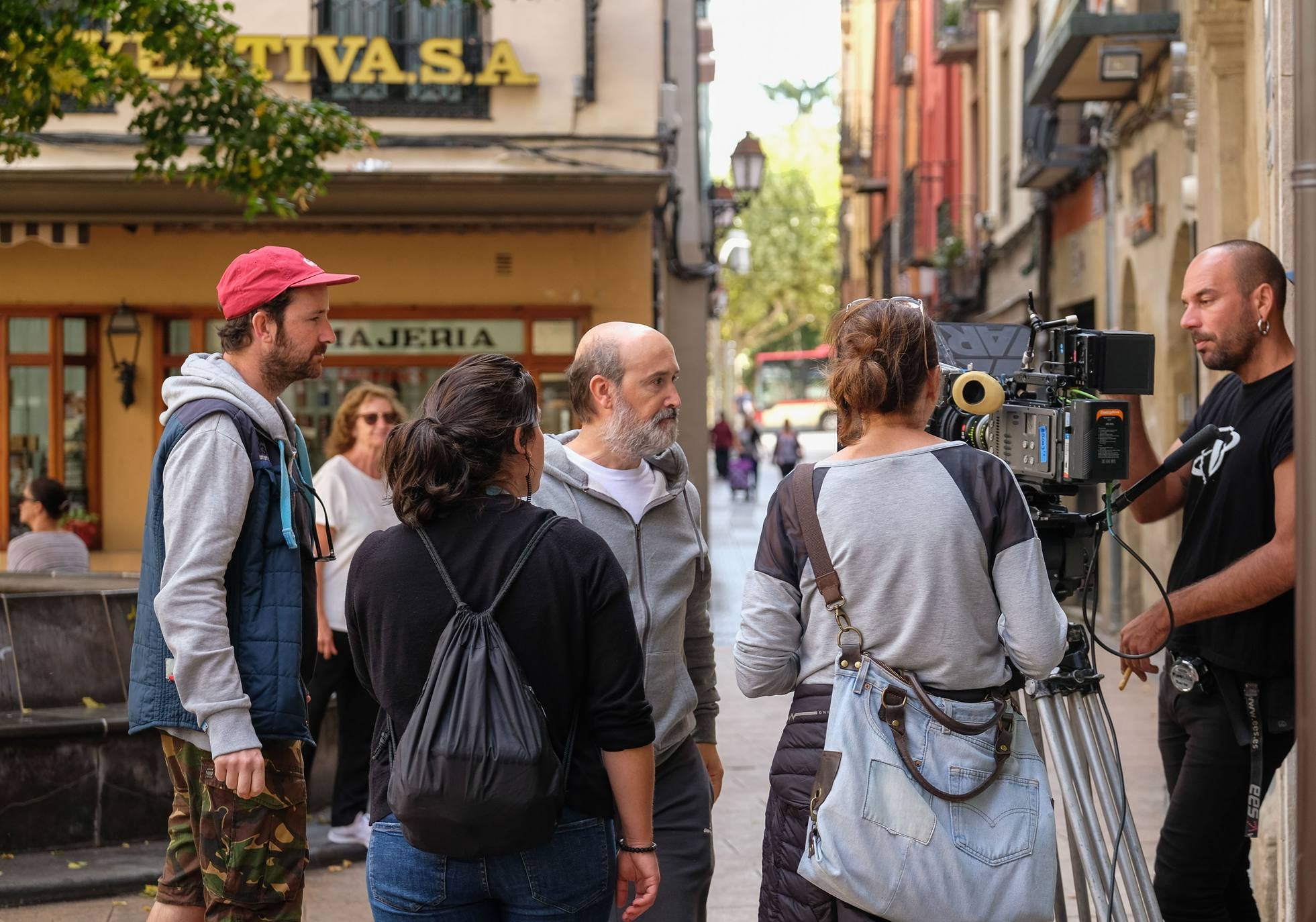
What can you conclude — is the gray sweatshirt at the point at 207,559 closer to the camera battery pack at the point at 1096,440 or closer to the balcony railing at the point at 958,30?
the camera battery pack at the point at 1096,440

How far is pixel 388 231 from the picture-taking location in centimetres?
1445

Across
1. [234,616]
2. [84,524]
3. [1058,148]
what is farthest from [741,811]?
[1058,148]

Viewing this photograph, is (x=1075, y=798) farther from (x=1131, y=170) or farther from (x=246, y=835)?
(x=1131, y=170)

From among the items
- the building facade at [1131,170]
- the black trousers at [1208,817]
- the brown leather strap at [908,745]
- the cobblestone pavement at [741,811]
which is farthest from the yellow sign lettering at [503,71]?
the brown leather strap at [908,745]

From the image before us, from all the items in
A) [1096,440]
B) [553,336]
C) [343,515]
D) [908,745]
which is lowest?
[908,745]

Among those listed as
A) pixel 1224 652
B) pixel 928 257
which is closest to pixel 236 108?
pixel 1224 652

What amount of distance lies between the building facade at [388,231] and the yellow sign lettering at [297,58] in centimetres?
2

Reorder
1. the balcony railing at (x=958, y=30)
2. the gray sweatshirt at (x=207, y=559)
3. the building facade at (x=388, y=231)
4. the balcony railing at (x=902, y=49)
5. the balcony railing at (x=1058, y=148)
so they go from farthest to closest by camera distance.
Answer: the balcony railing at (x=902, y=49) → the balcony railing at (x=958, y=30) → the balcony railing at (x=1058, y=148) → the building facade at (x=388, y=231) → the gray sweatshirt at (x=207, y=559)

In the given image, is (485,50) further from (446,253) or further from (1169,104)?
(1169,104)

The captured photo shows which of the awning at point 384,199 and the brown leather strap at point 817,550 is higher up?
the awning at point 384,199

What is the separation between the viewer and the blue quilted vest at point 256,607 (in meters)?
3.37

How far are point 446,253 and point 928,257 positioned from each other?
37.6ft

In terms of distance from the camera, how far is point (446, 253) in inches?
572

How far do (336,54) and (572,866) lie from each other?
39.8 ft
